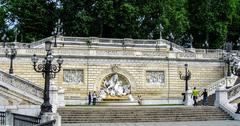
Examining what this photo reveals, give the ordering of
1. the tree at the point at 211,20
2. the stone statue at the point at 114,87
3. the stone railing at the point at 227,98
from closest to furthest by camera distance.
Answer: the stone railing at the point at 227,98 → the stone statue at the point at 114,87 → the tree at the point at 211,20

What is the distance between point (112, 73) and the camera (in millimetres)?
44281

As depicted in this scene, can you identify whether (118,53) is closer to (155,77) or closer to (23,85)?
(155,77)

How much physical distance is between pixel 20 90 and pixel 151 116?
8635mm

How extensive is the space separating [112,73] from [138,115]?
13959 mm

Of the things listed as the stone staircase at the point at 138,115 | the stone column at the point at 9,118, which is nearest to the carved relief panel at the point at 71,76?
the stone staircase at the point at 138,115

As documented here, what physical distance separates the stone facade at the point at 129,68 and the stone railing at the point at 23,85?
8.92m

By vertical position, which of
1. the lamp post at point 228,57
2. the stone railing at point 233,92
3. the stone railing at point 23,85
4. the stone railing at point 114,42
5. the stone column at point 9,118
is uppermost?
the stone railing at point 114,42

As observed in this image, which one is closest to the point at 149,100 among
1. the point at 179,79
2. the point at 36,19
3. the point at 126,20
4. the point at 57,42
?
the point at 179,79

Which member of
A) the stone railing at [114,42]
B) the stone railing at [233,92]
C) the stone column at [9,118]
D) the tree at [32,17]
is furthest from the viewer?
the tree at [32,17]

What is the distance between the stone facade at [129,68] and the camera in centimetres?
4244

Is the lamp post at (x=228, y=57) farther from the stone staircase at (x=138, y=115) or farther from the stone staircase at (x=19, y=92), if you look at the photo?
the stone staircase at (x=19, y=92)

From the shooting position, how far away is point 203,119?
3077 centimetres

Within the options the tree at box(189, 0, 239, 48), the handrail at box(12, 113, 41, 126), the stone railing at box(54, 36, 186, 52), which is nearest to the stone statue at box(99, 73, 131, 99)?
the stone railing at box(54, 36, 186, 52)

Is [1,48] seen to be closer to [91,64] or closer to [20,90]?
[91,64]
